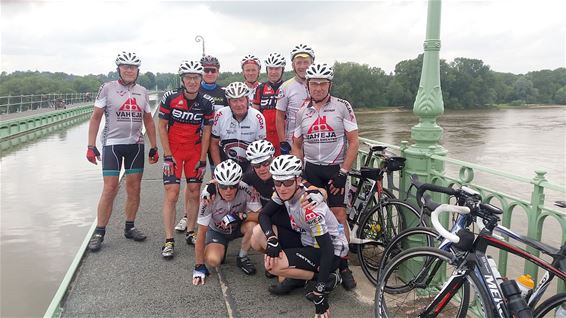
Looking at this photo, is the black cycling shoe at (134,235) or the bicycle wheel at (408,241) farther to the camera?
the black cycling shoe at (134,235)

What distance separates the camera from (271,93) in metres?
5.36

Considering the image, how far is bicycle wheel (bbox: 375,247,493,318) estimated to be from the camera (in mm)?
2744

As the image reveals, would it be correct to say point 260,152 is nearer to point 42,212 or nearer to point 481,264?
point 481,264

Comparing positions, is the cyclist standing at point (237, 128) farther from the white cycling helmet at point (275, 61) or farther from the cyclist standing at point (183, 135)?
the white cycling helmet at point (275, 61)

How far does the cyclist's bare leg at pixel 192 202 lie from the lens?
4.91 meters

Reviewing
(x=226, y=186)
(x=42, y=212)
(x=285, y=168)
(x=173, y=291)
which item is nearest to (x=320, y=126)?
(x=285, y=168)

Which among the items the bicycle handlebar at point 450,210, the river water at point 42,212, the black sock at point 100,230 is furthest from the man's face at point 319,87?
the river water at point 42,212

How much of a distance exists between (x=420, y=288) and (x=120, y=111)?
148 inches

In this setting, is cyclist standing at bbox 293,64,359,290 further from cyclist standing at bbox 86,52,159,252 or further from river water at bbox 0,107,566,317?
river water at bbox 0,107,566,317

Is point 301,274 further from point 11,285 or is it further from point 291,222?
point 11,285

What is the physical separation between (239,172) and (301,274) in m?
1.12

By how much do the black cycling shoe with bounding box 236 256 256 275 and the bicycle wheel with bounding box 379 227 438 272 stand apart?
1.39 metres

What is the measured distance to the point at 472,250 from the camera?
2.61 m

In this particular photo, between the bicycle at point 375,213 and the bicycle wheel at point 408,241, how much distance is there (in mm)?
156
